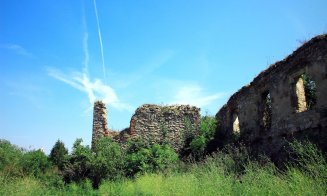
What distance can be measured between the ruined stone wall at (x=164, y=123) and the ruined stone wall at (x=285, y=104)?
3355 millimetres

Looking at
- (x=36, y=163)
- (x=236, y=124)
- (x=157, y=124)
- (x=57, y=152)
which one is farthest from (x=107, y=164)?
(x=57, y=152)

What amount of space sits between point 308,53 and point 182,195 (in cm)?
575

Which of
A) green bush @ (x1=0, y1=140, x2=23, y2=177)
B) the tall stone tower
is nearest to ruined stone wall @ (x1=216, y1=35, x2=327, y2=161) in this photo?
the tall stone tower

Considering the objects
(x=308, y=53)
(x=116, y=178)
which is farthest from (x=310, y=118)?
(x=116, y=178)

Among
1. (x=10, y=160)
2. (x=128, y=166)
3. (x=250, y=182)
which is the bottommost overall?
(x=250, y=182)

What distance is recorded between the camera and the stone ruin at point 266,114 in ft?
29.9

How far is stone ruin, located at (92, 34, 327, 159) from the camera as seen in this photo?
912cm

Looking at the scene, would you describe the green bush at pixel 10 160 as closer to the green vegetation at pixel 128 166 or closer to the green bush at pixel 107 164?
the green vegetation at pixel 128 166

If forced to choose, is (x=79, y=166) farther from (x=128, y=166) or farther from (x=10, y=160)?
(x=10, y=160)

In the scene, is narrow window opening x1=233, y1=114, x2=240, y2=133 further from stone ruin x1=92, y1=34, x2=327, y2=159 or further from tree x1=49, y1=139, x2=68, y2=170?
tree x1=49, y1=139, x2=68, y2=170

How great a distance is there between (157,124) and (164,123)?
386mm

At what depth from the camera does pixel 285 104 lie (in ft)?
35.0

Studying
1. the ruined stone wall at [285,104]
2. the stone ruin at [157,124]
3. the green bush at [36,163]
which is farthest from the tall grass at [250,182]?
the green bush at [36,163]

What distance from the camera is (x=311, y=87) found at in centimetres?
1518
